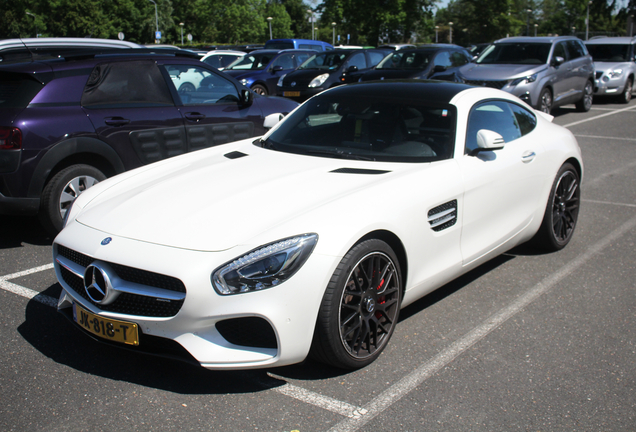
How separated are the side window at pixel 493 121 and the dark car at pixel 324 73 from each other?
10873 mm

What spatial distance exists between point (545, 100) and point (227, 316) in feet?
39.1

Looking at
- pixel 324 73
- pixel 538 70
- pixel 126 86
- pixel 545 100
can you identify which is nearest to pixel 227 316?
pixel 126 86

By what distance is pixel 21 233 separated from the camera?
5.90 meters

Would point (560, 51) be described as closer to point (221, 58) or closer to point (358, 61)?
point (358, 61)

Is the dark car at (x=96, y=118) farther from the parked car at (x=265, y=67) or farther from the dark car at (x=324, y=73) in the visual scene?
the parked car at (x=265, y=67)

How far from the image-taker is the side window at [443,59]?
49.2 feet

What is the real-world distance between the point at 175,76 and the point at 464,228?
3948mm

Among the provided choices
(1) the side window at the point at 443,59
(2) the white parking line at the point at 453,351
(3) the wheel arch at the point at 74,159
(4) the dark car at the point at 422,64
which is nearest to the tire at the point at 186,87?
(3) the wheel arch at the point at 74,159

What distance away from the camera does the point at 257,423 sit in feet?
9.14

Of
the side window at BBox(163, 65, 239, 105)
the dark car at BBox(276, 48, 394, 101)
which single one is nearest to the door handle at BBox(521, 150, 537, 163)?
the side window at BBox(163, 65, 239, 105)

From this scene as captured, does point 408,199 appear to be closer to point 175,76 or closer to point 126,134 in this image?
point 126,134

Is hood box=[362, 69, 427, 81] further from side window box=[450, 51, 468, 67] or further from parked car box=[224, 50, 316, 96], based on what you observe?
parked car box=[224, 50, 316, 96]

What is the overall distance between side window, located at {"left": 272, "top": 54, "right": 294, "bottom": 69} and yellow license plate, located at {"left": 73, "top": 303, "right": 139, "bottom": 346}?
51.7 ft

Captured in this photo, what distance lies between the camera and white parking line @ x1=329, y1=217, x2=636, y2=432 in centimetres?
284
